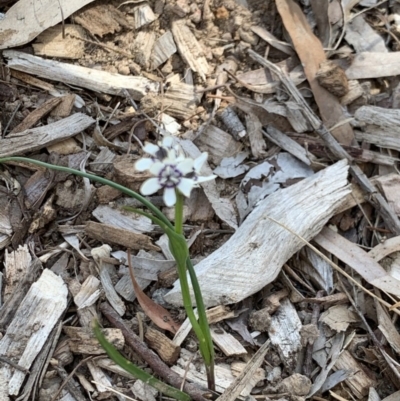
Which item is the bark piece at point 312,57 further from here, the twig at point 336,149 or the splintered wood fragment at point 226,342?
the splintered wood fragment at point 226,342

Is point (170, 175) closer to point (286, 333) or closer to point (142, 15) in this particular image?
point (286, 333)

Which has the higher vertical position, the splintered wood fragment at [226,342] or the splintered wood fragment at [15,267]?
the splintered wood fragment at [15,267]

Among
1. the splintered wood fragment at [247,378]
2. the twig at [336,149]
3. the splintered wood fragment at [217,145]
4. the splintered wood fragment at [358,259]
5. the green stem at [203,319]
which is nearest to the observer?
the green stem at [203,319]

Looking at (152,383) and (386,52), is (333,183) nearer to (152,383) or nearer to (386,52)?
(386,52)

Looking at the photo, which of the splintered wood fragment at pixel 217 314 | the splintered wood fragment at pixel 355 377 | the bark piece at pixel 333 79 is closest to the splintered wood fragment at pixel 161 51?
the bark piece at pixel 333 79

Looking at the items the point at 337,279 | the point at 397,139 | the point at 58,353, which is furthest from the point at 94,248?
the point at 397,139

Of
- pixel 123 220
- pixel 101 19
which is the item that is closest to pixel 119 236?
pixel 123 220

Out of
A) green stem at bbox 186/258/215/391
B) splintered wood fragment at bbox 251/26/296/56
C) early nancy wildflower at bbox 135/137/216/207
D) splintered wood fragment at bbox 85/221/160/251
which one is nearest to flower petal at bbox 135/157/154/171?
early nancy wildflower at bbox 135/137/216/207

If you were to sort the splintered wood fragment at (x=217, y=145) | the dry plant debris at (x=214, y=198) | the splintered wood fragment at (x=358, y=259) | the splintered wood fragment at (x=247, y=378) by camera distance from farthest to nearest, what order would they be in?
1. the splintered wood fragment at (x=217, y=145)
2. the splintered wood fragment at (x=358, y=259)
3. the dry plant debris at (x=214, y=198)
4. the splintered wood fragment at (x=247, y=378)
